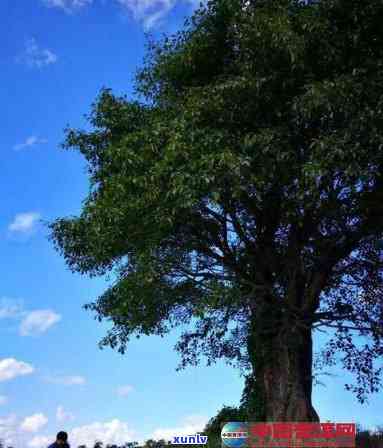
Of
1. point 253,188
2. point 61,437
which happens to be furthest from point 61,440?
point 253,188

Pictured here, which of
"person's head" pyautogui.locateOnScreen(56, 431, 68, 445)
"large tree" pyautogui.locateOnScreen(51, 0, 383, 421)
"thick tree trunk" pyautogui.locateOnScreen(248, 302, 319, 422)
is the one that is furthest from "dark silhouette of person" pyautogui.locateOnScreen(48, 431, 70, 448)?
"thick tree trunk" pyautogui.locateOnScreen(248, 302, 319, 422)

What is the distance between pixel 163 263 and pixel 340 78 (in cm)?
726

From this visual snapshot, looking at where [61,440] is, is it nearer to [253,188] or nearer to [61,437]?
[61,437]

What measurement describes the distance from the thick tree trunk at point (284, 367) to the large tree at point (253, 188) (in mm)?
57

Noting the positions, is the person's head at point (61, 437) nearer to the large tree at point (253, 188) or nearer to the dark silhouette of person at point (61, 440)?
the dark silhouette of person at point (61, 440)

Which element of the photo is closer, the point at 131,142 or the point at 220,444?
the point at 131,142

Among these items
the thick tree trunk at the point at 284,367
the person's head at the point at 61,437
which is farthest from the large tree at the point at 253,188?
the person's head at the point at 61,437

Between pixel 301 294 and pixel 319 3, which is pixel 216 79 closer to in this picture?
pixel 319 3

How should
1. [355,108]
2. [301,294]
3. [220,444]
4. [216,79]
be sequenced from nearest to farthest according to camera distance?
[355,108] → [216,79] → [301,294] → [220,444]

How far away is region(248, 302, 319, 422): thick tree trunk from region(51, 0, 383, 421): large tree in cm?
6

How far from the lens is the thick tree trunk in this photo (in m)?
21.4

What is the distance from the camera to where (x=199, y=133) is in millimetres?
17938

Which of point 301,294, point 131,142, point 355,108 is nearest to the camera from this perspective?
point 355,108

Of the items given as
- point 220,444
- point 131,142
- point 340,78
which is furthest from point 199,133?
point 220,444
